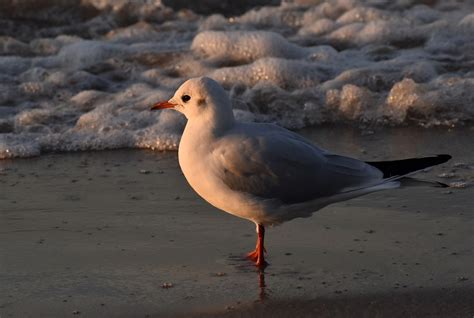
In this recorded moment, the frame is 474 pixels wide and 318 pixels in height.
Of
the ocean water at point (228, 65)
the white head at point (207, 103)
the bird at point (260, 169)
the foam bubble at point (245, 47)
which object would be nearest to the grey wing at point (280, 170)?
the bird at point (260, 169)

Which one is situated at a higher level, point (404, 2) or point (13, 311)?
point (404, 2)

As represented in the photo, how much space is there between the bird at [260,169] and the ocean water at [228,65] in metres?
2.19

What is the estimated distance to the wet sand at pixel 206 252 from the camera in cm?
403

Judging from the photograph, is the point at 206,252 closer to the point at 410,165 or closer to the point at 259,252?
the point at 259,252

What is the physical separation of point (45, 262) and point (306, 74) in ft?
13.1

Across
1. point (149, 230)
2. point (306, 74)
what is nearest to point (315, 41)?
point (306, 74)

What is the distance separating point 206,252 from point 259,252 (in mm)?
264

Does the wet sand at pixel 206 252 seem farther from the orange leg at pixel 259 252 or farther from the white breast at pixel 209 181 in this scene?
the white breast at pixel 209 181

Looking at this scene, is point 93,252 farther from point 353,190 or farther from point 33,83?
point 33,83

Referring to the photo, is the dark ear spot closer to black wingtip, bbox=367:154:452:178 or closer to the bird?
the bird

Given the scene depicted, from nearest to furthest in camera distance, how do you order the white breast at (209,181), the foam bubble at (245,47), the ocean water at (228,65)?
the white breast at (209,181)
the ocean water at (228,65)
the foam bubble at (245,47)

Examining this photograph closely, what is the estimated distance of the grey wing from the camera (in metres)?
4.47

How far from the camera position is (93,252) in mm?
4691

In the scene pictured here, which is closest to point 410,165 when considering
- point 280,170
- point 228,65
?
point 280,170
